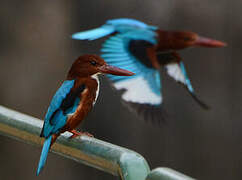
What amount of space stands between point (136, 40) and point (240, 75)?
452 mm

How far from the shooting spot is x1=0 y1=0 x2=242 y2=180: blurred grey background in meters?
1.69

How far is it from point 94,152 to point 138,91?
0.98m

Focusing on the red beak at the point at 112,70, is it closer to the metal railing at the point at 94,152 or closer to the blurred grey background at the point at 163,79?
the metal railing at the point at 94,152

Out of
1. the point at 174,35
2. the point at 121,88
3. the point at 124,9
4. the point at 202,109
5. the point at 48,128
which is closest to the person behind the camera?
the point at 48,128

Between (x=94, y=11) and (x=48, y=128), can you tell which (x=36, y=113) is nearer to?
(x=94, y=11)

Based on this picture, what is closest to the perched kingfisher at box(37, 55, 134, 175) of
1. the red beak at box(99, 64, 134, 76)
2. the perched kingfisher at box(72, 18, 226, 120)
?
the red beak at box(99, 64, 134, 76)

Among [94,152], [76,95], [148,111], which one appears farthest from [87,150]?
[148,111]

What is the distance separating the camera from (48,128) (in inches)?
20.0

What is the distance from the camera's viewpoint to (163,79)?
5.51 feet

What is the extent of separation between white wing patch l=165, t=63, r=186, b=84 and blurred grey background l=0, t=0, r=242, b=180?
18cm

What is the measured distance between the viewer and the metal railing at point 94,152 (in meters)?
0.40

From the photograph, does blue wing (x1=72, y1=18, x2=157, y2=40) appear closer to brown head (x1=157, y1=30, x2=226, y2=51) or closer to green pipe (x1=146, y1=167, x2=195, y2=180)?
brown head (x1=157, y1=30, x2=226, y2=51)

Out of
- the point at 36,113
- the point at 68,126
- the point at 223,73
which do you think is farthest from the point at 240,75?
the point at 68,126

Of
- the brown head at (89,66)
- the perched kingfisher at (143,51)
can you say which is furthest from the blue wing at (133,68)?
the brown head at (89,66)
